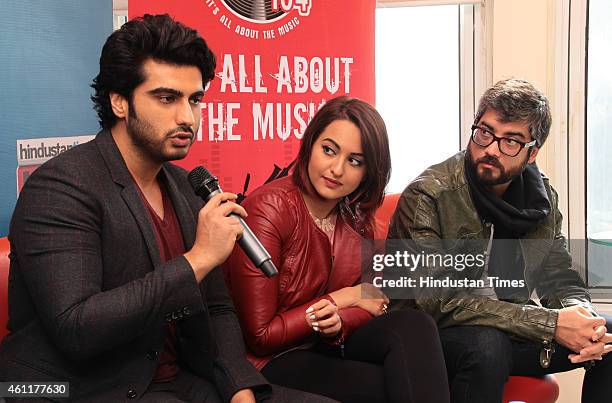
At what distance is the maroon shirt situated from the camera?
6.22ft

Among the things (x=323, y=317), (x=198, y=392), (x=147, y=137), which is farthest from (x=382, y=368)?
(x=147, y=137)

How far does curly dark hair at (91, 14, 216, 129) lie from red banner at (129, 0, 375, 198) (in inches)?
40.8

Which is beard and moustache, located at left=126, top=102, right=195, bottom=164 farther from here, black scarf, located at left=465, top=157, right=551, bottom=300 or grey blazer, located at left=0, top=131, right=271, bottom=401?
black scarf, located at left=465, top=157, right=551, bottom=300

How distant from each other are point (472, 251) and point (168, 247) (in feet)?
3.36

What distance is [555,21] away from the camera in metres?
3.51

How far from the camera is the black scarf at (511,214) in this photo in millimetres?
2475

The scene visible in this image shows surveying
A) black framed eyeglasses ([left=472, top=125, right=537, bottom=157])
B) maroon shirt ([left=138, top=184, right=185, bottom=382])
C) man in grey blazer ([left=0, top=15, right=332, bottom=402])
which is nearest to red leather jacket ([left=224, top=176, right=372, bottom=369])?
man in grey blazer ([left=0, top=15, right=332, bottom=402])

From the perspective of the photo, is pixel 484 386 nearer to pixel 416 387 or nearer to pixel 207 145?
pixel 416 387

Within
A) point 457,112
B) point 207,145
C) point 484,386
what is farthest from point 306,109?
point 484,386

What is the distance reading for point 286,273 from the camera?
7.38 feet

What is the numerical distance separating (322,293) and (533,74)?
1727mm

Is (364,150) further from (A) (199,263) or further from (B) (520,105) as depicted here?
(A) (199,263)

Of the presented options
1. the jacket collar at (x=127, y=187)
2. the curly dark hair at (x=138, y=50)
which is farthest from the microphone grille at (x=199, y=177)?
the curly dark hair at (x=138, y=50)

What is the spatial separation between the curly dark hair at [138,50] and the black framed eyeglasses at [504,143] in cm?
96
